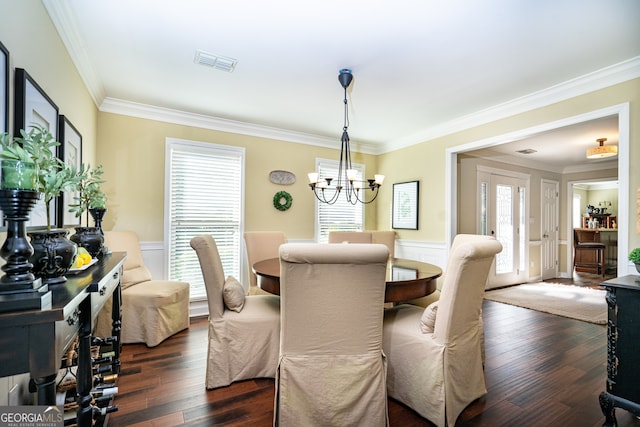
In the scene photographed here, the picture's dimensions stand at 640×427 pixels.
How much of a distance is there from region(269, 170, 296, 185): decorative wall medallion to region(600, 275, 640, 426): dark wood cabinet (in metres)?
3.67

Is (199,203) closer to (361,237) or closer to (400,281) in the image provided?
(361,237)

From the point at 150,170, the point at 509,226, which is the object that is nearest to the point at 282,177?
the point at 150,170

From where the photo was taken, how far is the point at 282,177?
4535 millimetres

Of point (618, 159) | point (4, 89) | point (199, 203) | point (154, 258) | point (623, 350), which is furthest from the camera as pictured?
point (199, 203)

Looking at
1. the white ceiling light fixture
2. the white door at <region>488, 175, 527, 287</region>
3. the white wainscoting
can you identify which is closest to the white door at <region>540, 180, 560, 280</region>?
the white door at <region>488, 175, 527, 287</region>

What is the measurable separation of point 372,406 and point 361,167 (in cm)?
415

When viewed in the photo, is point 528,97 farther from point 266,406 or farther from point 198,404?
point 198,404

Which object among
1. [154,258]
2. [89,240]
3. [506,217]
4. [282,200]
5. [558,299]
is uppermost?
[282,200]

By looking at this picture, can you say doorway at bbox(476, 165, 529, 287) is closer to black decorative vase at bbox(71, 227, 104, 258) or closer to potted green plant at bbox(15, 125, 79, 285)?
black decorative vase at bbox(71, 227, 104, 258)

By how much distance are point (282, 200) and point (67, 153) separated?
103 inches

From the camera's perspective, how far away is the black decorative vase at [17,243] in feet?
3.15

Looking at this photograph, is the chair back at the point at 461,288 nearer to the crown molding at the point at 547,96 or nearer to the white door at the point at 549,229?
the crown molding at the point at 547,96

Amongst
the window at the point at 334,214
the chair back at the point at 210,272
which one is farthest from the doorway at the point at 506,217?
the chair back at the point at 210,272

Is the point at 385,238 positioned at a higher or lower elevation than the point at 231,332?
higher
